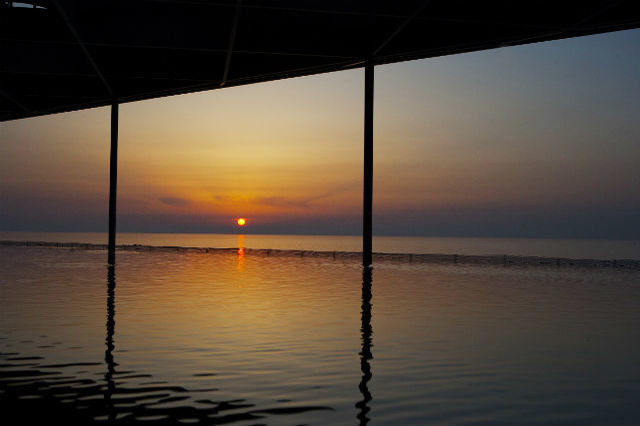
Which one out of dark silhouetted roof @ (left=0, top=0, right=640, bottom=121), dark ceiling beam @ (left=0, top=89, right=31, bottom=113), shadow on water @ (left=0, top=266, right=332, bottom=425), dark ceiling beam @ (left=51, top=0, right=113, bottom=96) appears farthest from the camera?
dark ceiling beam @ (left=0, top=89, right=31, bottom=113)

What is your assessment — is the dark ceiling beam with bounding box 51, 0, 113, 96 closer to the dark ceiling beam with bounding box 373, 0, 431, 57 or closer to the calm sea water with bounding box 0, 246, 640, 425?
the calm sea water with bounding box 0, 246, 640, 425

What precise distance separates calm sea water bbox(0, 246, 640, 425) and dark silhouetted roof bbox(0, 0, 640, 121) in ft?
24.7

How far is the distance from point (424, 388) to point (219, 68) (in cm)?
2030

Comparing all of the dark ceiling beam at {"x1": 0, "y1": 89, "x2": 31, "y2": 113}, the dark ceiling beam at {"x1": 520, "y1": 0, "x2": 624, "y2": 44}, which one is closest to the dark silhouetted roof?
the dark ceiling beam at {"x1": 520, "y1": 0, "x2": 624, "y2": 44}

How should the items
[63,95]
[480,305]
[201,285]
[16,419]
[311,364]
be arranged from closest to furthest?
[16,419], [311,364], [480,305], [201,285], [63,95]

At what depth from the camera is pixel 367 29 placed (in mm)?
22078

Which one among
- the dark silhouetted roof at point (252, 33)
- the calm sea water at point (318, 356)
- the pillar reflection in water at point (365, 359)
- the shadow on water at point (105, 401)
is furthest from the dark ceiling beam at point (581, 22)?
the shadow on water at point (105, 401)

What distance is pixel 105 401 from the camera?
6.82m

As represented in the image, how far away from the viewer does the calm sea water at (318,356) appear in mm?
6660

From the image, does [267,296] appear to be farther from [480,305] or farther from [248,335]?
[248,335]

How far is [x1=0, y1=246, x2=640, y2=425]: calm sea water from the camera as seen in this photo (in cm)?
666

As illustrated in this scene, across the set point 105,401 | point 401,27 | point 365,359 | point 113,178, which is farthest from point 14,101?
point 105,401

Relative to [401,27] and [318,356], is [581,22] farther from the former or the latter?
[318,356]

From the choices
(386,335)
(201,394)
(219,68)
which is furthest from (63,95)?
(201,394)
